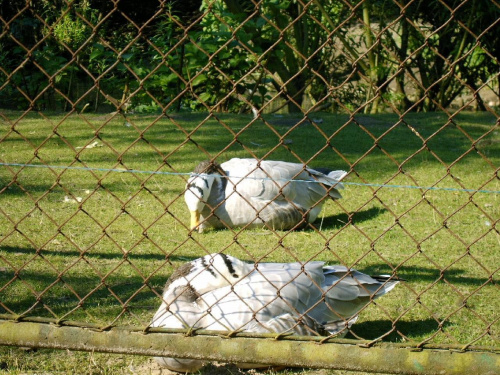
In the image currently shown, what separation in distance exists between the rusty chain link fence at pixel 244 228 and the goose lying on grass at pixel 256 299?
0.56ft

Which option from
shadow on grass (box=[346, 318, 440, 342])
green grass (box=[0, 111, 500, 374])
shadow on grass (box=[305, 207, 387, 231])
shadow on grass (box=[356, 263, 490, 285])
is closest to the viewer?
green grass (box=[0, 111, 500, 374])

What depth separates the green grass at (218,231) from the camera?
2.97 meters

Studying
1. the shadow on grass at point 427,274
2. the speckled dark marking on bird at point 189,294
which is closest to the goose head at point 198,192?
the shadow on grass at point 427,274

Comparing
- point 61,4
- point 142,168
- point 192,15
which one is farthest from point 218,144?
point 192,15

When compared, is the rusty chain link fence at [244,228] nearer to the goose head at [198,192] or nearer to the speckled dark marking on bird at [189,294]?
the goose head at [198,192]

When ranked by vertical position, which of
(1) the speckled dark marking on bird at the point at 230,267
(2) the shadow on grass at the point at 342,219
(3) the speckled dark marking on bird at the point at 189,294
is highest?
(1) the speckled dark marking on bird at the point at 230,267

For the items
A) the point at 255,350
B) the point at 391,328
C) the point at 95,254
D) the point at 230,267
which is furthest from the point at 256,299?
the point at 95,254

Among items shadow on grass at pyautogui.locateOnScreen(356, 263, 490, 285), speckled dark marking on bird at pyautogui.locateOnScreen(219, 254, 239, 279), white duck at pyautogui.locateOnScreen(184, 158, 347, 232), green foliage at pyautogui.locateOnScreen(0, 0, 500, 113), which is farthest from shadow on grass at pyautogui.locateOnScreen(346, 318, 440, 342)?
green foliage at pyautogui.locateOnScreen(0, 0, 500, 113)

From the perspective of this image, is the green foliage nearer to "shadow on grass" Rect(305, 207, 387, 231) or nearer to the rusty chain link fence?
the rusty chain link fence

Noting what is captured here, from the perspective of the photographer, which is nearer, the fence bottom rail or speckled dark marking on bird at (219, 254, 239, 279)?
the fence bottom rail

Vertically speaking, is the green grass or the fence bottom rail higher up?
the fence bottom rail

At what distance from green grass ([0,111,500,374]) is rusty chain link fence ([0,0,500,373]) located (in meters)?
0.02

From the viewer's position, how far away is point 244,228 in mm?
2883

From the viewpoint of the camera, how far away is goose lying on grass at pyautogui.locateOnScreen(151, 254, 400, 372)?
2979 millimetres
